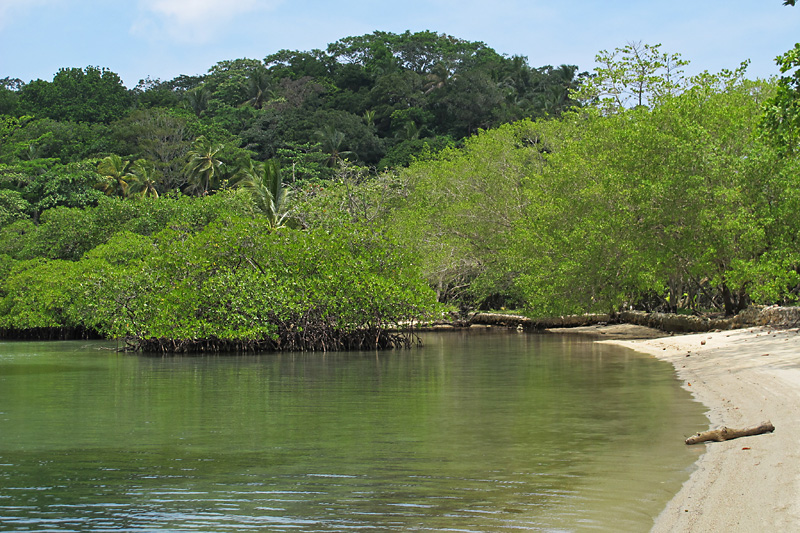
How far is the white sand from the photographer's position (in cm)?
537

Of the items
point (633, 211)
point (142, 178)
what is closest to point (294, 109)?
point (142, 178)

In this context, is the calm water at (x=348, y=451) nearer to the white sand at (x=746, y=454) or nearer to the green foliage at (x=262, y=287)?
the white sand at (x=746, y=454)

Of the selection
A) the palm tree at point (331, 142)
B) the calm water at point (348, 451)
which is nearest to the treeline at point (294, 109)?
the palm tree at point (331, 142)

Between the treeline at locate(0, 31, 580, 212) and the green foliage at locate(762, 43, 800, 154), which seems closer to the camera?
the green foliage at locate(762, 43, 800, 154)

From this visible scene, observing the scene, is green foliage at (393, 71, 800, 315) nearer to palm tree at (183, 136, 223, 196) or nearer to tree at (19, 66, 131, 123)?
palm tree at (183, 136, 223, 196)

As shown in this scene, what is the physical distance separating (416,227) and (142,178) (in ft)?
94.3

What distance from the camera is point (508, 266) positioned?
116 feet

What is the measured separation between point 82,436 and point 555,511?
20.8 ft

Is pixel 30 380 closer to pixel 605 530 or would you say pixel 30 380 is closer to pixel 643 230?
pixel 605 530

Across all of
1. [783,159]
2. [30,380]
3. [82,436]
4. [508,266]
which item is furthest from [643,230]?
[82,436]

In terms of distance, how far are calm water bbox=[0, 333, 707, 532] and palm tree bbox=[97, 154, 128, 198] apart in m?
43.8

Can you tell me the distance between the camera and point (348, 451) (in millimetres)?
8398

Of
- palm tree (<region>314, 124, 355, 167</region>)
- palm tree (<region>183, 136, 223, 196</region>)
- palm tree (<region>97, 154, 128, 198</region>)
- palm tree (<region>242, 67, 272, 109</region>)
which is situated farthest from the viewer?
palm tree (<region>242, 67, 272, 109</region>)

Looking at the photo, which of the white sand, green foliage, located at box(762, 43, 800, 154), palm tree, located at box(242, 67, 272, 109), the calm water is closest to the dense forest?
green foliage, located at box(762, 43, 800, 154)
